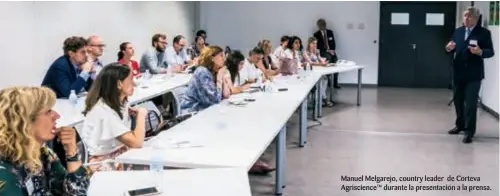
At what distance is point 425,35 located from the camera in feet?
39.0

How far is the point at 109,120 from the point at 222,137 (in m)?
0.68

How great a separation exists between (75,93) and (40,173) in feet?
9.70

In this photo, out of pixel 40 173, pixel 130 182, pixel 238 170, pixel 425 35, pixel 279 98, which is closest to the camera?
pixel 40 173

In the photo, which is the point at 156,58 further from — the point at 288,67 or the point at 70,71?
the point at 70,71

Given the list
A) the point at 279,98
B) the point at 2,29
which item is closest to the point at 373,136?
the point at 279,98

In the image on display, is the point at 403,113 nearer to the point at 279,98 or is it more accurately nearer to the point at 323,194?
the point at 279,98

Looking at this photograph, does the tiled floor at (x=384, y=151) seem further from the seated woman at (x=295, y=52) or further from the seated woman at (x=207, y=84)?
the seated woman at (x=295, y=52)

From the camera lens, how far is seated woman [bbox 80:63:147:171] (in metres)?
3.12

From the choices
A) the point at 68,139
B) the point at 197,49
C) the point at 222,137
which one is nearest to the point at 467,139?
the point at 222,137

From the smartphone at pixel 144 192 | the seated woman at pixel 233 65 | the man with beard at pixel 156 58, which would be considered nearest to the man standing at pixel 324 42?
the man with beard at pixel 156 58

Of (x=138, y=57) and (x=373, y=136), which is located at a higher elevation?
(x=138, y=57)

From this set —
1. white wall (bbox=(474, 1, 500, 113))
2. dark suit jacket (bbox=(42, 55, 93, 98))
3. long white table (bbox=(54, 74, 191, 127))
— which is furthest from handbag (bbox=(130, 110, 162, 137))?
white wall (bbox=(474, 1, 500, 113))

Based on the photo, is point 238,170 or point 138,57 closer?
point 238,170

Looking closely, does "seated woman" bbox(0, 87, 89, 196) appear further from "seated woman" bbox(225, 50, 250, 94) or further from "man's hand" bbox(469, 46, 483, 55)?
"man's hand" bbox(469, 46, 483, 55)
